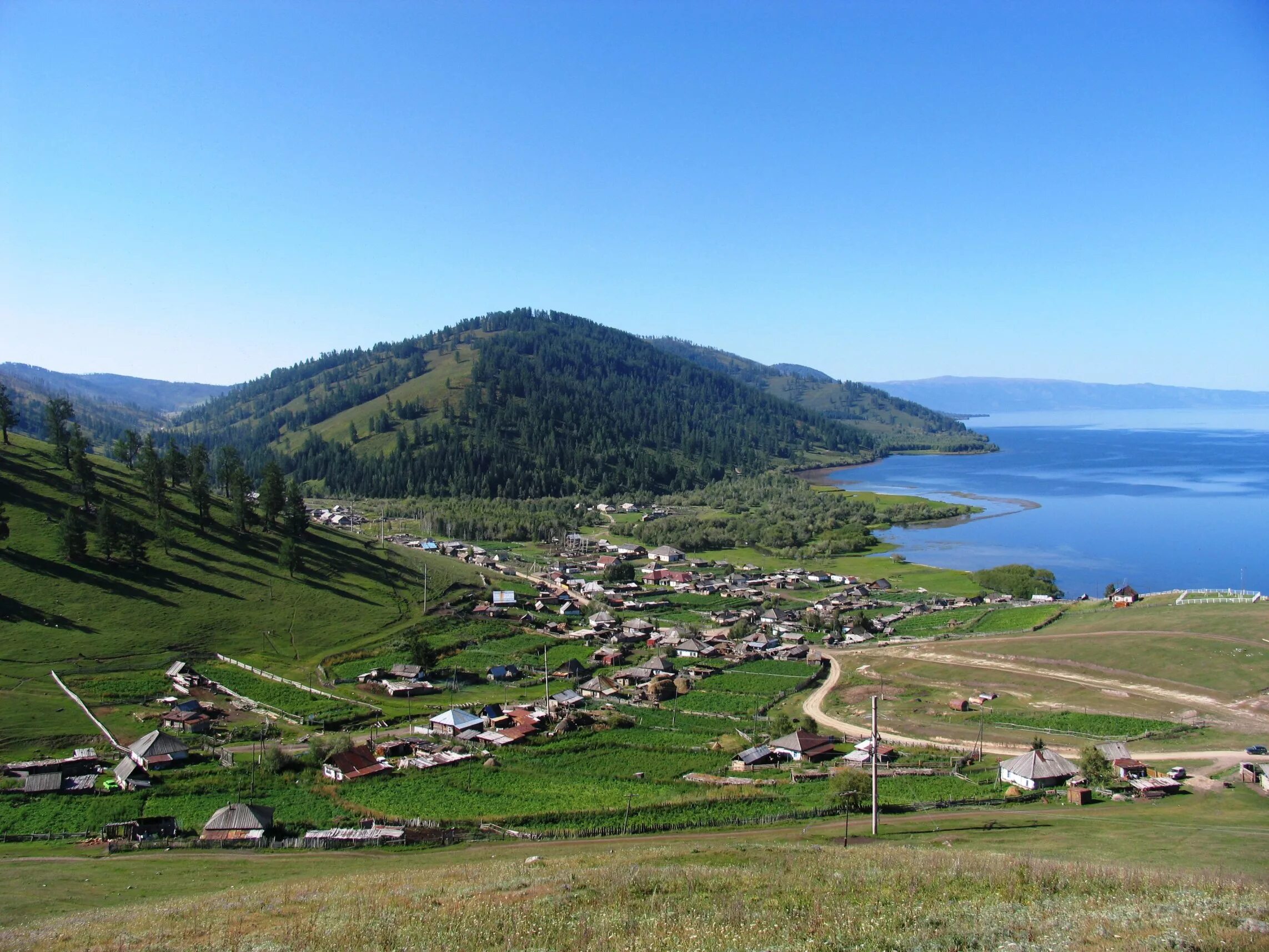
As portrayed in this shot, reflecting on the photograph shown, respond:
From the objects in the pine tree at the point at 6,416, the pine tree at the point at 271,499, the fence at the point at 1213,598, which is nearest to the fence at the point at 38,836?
the pine tree at the point at 271,499

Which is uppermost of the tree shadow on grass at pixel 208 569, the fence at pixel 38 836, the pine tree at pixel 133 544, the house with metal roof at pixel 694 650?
the pine tree at pixel 133 544

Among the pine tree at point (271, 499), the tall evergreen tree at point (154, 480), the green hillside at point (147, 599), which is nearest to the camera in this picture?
the green hillside at point (147, 599)

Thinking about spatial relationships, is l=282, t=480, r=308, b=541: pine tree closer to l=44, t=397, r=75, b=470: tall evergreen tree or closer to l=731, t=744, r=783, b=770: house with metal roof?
l=44, t=397, r=75, b=470: tall evergreen tree

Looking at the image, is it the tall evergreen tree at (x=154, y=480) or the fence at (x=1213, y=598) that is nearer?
the fence at (x=1213, y=598)

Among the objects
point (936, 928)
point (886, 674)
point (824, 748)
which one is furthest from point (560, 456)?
point (936, 928)

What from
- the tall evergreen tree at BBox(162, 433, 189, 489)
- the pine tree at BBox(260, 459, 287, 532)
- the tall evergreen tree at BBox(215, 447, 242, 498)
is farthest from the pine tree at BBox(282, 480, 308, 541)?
the tall evergreen tree at BBox(162, 433, 189, 489)

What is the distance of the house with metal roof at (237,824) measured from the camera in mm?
24344

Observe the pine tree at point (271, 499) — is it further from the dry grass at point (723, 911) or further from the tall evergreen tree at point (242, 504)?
the dry grass at point (723, 911)

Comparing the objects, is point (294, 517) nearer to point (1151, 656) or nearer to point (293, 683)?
point (293, 683)

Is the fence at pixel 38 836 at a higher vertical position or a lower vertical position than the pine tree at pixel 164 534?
lower

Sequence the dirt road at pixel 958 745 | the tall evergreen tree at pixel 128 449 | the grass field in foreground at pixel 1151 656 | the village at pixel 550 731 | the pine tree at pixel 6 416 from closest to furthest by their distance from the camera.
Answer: the village at pixel 550 731 < the dirt road at pixel 958 745 < the grass field in foreground at pixel 1151 656 < the pine tree at pixel 6 416 < the tall evergreen tree at pixel 128 449

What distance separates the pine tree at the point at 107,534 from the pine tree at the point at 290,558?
1060cm

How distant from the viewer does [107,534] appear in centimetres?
5278

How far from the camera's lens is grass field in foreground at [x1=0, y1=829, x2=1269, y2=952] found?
12984mm
